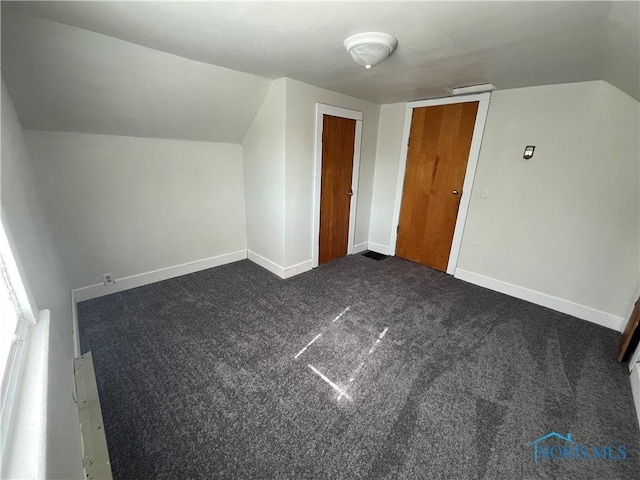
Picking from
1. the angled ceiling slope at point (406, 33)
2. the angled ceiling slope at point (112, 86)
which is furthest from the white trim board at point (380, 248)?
the angled ceiling slope at point (112, 86)

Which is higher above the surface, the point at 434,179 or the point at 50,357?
the point at 434,179

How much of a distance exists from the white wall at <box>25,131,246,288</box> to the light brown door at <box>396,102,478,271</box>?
2.32 m

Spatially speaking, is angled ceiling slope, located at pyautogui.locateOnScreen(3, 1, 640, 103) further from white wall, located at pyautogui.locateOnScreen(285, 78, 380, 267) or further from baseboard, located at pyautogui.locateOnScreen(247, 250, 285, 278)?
baseboard, located at pyautogui.locateOnScreen(247, 250, 285, 278)

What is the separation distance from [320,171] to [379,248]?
1652 mm

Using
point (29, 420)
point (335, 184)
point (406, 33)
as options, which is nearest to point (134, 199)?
point (335, 184)

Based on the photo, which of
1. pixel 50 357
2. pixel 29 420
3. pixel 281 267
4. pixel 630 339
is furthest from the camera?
pixel 281 267

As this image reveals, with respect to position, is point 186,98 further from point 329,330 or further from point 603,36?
point 603,36

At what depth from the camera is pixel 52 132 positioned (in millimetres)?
2258

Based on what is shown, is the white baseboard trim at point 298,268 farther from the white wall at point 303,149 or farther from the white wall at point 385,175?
the white wall at point 385,175

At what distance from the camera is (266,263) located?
3482mm

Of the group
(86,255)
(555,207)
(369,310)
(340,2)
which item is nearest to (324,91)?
(340,2)

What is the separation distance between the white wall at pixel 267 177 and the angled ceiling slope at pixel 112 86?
0.65 feet

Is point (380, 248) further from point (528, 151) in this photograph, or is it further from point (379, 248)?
point (528, 151)

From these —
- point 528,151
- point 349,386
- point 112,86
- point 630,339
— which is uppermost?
point 112,86
